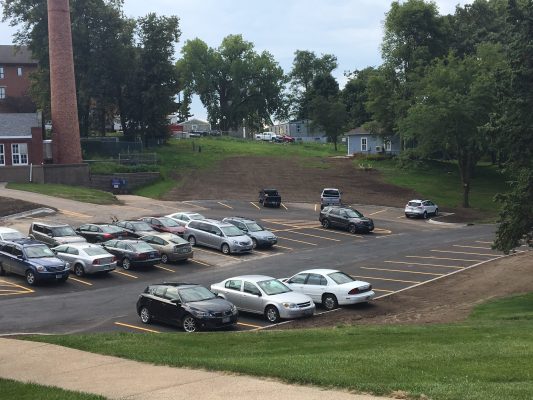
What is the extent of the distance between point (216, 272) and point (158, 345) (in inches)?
611

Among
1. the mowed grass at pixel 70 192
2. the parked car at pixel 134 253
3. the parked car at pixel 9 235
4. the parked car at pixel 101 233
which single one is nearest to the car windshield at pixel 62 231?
the parked car at pixel 101 233

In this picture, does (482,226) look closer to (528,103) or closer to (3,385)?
(528,103)

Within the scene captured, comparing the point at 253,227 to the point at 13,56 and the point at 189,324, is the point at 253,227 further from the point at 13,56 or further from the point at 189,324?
the point at 13,56

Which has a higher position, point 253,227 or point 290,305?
point 253,227

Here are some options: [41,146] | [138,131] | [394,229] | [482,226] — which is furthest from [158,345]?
[138,131]

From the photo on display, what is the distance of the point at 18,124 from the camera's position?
203ft

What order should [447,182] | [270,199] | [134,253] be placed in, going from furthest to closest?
[447,182]
[270,199]
[134,253]

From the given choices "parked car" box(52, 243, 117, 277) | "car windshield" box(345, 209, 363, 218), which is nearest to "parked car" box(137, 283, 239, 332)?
"parked car" box(52, 243, 117, 277)

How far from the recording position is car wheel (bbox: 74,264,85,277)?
28.9m

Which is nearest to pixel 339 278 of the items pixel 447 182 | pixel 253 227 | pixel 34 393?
pixel 253 227

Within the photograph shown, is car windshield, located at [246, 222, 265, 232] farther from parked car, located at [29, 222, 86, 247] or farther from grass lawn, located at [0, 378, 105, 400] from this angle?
grass lawn, located at [0, 378, 105, 400]

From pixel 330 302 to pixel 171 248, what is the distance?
11.0m

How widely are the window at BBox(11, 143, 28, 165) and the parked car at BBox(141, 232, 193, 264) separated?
31813 mm

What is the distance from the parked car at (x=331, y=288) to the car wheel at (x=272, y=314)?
2.68 metres
